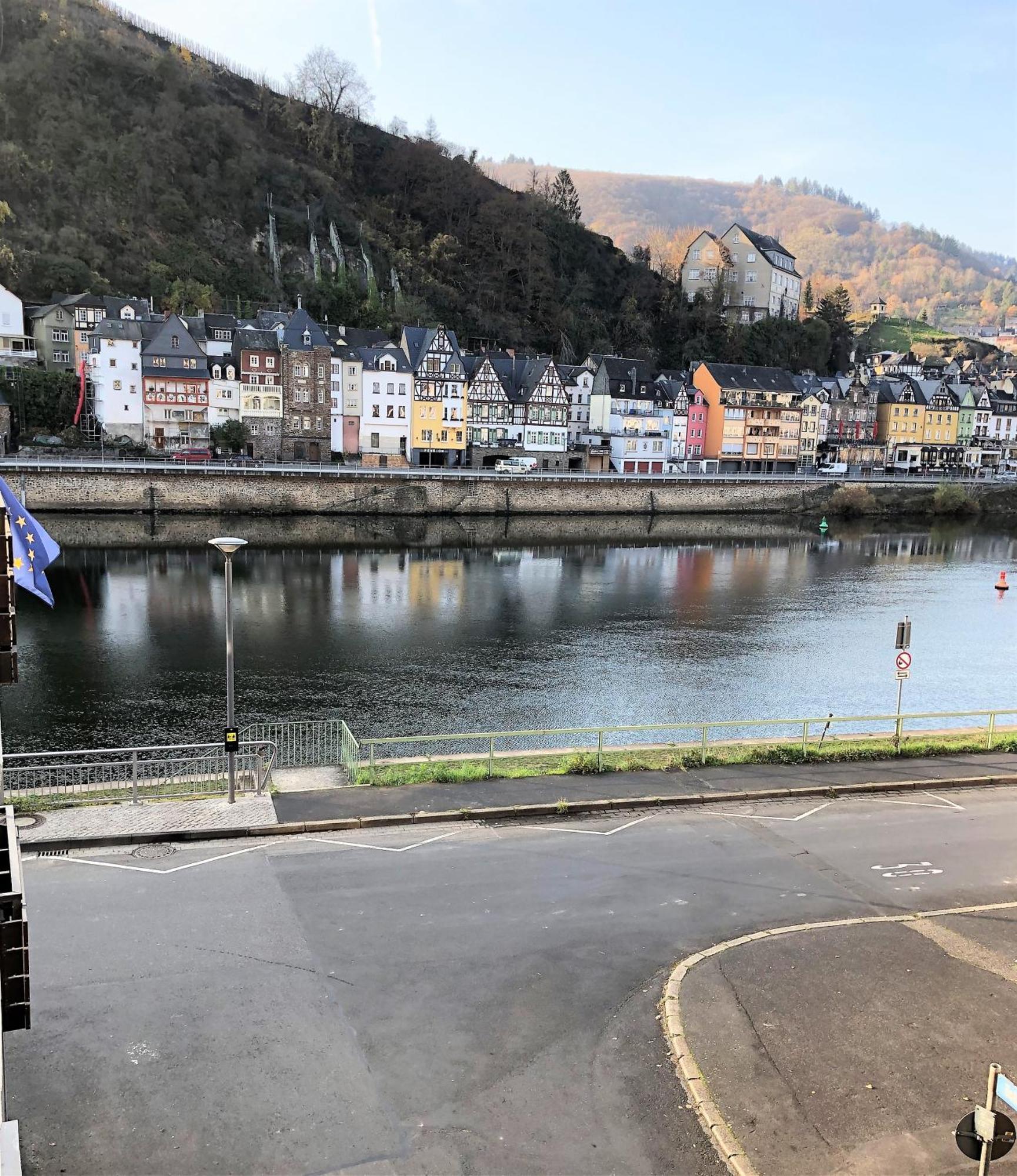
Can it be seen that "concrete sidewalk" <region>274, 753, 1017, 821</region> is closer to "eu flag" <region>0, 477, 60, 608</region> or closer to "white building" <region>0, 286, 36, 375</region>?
"eu flag" <region>0, 477, 60, 608</region>

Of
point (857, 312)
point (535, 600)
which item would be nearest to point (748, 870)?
point (535, 600)

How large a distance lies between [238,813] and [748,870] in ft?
25.9

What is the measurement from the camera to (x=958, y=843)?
548 inches

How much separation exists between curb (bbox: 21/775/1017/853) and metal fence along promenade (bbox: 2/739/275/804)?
5.83ft

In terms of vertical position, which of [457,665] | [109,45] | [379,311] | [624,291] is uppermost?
[109,45]

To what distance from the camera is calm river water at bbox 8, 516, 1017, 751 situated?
27578 millimetres

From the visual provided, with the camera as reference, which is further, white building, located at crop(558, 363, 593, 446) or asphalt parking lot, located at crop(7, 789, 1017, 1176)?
white building, located at crop(558, 363, 593, 446)

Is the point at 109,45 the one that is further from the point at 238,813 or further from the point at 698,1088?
the point at 698,1088

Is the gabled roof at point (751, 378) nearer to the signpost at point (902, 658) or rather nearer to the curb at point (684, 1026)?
the signpost at point (902, 658)

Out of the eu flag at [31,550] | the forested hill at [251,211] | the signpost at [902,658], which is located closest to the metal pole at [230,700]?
the eu flag at [31,550]

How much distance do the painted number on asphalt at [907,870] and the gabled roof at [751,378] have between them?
9212cm

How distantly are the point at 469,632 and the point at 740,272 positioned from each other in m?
114

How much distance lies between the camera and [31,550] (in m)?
13.4

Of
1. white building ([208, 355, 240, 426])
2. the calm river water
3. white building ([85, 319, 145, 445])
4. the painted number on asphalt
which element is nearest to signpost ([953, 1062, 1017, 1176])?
the painted number on asphalt
